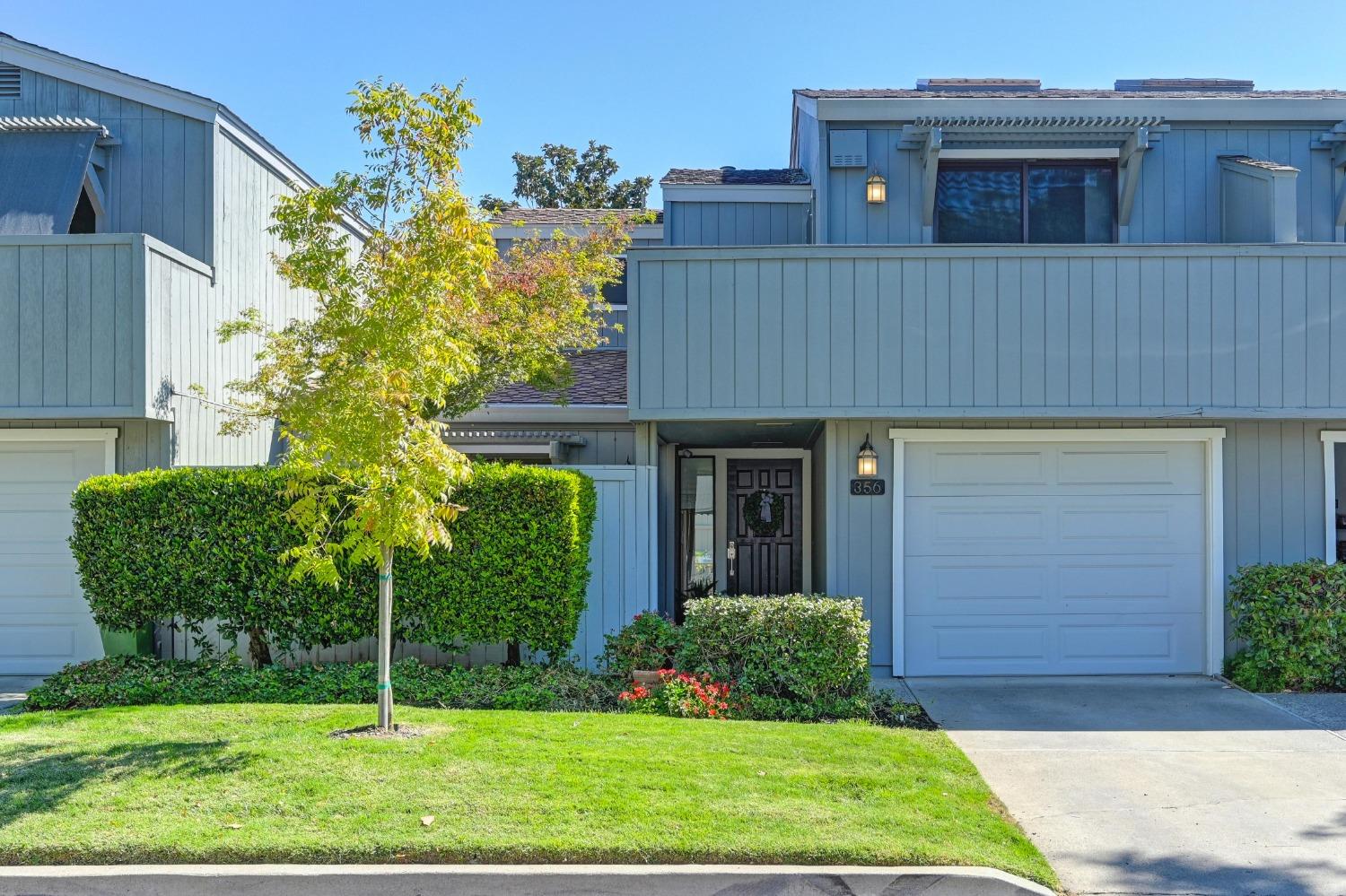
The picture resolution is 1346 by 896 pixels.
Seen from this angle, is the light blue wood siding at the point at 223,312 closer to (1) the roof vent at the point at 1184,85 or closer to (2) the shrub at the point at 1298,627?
(2) the shrub at the point at 1298,627

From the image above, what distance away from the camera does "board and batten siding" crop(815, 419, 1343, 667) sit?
995cm

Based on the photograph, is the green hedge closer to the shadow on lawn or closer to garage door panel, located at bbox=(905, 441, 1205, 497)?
the shadow on lawn

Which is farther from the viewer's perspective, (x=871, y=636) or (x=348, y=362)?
(x=871, y=636)

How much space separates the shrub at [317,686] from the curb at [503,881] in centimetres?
323

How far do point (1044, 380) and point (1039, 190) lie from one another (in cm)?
347

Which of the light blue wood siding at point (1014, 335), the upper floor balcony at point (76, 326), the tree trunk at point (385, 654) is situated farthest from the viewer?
the light blue wood siding at point (1014, 335)

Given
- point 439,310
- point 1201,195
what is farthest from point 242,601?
point 1201,195

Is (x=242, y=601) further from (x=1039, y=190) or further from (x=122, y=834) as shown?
(x=1039, y=190)

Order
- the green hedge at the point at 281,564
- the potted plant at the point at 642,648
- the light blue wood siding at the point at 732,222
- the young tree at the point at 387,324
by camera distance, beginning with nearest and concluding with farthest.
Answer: the young tree at the point at 387,324 < the green hedge at the point at 281,564 < the potted plant at the point at 642,648 < the light blue wood siding at the point at 732,222

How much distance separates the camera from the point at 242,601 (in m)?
8.74

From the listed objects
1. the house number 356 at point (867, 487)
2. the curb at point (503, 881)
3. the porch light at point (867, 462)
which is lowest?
the curb at point (503, 881)

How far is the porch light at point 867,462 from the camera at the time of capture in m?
9.85

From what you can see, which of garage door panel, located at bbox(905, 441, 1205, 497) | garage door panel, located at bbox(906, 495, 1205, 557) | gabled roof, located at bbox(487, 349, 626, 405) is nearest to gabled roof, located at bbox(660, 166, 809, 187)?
gabled roof, located at bbox(487, 349, 626, 405)

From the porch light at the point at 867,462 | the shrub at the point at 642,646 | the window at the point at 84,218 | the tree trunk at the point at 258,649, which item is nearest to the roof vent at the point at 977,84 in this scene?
the porch light at the point at 867,462
